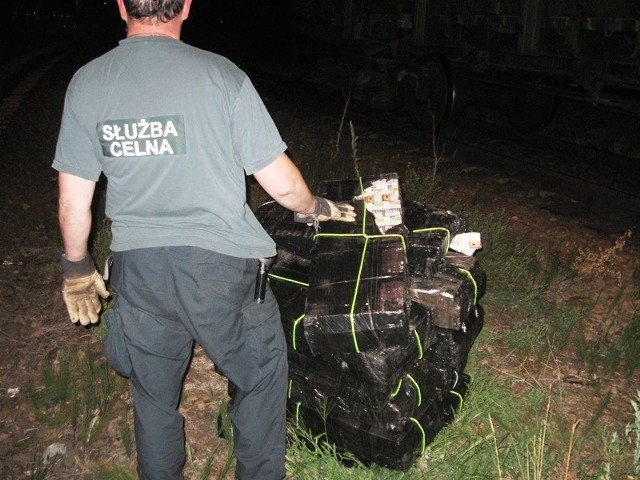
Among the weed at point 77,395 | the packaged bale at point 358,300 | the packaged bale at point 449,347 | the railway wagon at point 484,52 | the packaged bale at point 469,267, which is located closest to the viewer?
the packaged bale at point 358,300

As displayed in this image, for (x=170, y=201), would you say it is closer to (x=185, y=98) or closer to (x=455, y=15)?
(x=185, y=98)

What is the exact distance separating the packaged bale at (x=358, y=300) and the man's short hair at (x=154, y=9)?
1338 mm

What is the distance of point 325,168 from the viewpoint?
6754 mm

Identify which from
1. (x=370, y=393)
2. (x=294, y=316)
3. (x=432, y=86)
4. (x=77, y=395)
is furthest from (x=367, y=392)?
(x=432, y=86)

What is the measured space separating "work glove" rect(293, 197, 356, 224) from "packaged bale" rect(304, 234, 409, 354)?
18cm

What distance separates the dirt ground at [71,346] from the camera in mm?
3109

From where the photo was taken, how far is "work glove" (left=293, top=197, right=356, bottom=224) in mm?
2682

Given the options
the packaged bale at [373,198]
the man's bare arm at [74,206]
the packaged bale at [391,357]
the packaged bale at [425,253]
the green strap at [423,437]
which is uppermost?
the man's bare arm at [74,206]

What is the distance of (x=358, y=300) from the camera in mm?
2537

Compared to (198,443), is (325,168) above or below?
above

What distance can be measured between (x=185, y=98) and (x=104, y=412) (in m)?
2.13

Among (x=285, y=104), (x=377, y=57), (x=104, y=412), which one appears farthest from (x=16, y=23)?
(x=104, y=412)

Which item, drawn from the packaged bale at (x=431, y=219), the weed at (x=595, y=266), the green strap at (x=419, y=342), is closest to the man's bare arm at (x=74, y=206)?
the green strap at (x=419, y=342)

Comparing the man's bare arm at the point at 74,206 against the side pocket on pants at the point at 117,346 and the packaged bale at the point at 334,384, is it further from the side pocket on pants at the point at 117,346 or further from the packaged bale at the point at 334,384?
the packaged bale at the point at 334,384
